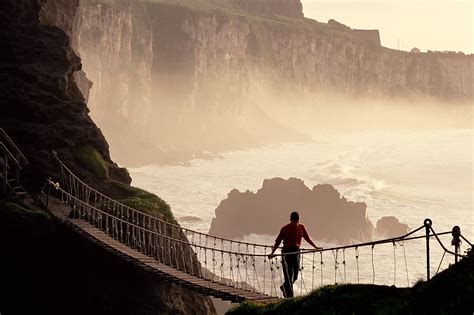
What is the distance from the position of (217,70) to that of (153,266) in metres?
126

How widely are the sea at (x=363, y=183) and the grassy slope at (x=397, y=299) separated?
26758mm

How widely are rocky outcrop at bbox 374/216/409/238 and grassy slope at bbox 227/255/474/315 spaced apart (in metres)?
48.8

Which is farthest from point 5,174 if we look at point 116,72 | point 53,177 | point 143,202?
point 116,72

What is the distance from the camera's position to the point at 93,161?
22.6m

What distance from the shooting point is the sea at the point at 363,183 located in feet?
152

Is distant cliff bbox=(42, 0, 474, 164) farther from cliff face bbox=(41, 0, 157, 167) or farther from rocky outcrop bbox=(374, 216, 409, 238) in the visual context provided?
rocky outcrop bbox=(374, 216, 409, 238)

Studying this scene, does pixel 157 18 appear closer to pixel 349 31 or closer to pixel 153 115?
pixel 153 115

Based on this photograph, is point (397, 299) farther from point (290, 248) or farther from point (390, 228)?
point (390, 228)

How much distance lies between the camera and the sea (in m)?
46.4

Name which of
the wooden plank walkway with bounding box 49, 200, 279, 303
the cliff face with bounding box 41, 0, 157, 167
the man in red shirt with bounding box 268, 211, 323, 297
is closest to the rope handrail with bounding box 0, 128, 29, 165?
the wooden plank walkway with bounding box 49, 200, 279, 303

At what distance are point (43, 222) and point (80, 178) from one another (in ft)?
12.2

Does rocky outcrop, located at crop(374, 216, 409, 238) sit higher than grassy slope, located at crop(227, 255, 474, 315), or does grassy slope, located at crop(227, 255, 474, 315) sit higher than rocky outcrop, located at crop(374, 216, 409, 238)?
grassy slope, located at crop(227, 255, 474, 315)

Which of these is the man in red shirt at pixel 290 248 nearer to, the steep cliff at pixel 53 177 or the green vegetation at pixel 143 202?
the steep cliff at pixel 53 177

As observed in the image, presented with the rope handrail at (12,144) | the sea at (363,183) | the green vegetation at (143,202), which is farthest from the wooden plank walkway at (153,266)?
the sea at (363,183)
